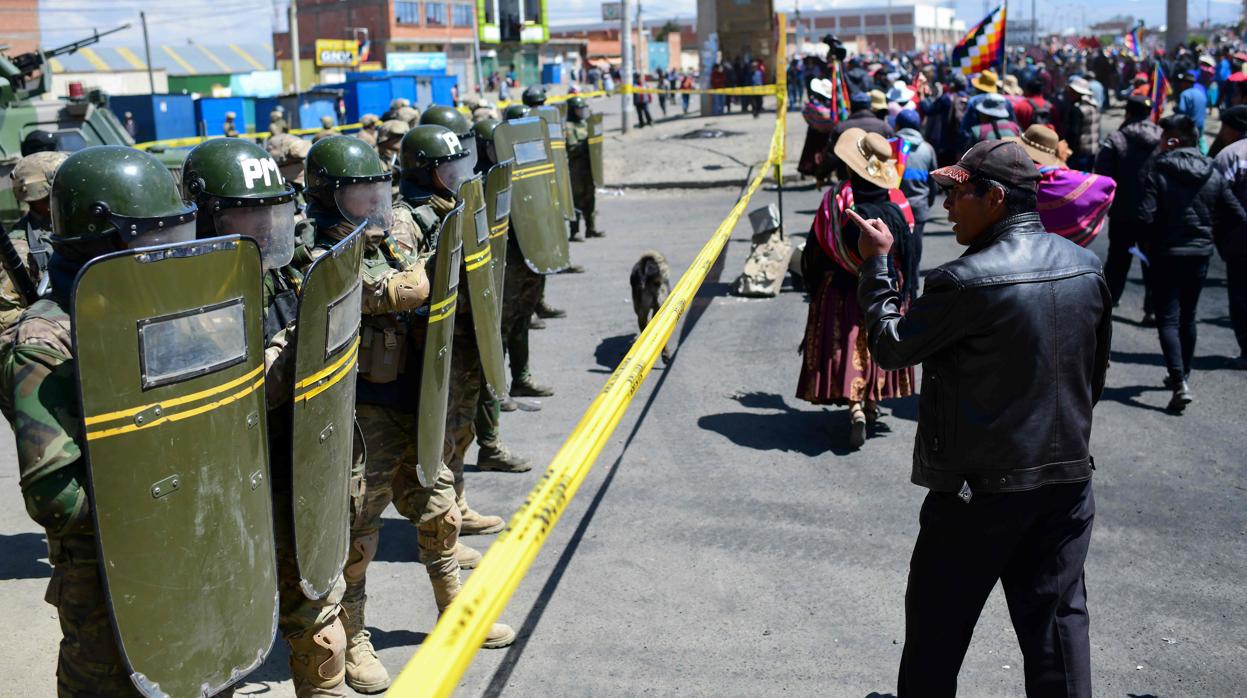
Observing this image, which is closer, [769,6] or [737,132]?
[737,132]

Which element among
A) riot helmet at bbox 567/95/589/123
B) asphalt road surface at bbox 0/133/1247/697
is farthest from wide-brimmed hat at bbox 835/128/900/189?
riot helmet at bbox 567/95/589/123

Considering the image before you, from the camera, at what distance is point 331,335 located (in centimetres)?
296

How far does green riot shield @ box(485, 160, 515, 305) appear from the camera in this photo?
217 inches

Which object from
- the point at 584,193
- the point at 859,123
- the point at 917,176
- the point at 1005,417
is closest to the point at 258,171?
the point at 1005,417

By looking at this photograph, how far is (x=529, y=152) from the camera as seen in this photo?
24.4 ft

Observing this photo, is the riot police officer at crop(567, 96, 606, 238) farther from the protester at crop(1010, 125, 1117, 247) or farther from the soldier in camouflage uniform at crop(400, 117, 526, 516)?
the soldier in camouflage uniform at crop(400, 117, 526, 516)

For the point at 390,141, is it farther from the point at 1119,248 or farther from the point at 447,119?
the point at 1119,248

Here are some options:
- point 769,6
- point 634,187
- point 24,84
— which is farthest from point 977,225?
point 769,6

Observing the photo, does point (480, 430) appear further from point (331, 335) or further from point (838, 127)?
point (838, 127)

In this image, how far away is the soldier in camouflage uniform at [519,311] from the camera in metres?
7.11

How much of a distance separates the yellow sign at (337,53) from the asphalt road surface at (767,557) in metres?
45.9

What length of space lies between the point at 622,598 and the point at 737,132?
824 inches

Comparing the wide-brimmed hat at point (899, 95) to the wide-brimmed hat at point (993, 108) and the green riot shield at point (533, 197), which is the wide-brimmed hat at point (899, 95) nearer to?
the wide-brimmed hat at point (993, 108)

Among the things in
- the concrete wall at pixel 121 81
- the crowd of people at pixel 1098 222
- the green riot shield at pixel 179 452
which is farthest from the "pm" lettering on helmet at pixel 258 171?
the concrete wall at pixel 121 81
